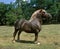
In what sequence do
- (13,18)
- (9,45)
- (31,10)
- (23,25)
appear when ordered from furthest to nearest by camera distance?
(31,10) < (13,18) < (23,25) < (9,45)

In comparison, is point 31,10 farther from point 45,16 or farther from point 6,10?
point 45,16

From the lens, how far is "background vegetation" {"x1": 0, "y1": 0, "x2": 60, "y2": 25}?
4283 centimetres

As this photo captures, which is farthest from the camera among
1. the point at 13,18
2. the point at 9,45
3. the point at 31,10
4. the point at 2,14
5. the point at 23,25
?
the point at 31,10

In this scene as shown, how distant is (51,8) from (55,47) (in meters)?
37.8

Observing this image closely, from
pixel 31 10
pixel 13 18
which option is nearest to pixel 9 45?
pixel 13 18

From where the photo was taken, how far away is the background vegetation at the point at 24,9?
4283 cm

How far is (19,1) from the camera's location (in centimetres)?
5231

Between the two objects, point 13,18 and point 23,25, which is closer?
point 23,25

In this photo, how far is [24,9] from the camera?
5028 centimetres

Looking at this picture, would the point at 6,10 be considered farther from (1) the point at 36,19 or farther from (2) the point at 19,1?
(1) the point at 36,19

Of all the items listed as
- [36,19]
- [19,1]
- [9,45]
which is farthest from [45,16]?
[19,1]

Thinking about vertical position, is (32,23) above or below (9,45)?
above

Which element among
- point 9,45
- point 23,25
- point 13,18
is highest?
point 23,25

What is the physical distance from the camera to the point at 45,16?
12.0 m
